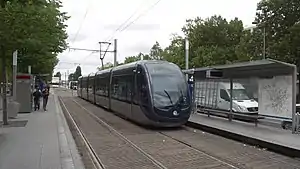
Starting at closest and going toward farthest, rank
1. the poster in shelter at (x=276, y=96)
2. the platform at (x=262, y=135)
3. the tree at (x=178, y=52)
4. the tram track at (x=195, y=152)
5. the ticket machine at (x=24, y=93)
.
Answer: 1. the tram track at (x=195, y=152)
2. the platform at (x=262, y=135)
3. the poster in shelter at (x=276, y=96)
4. the ticket machine at (x=24, y=93)
5. the tree at (x=178, y=52)

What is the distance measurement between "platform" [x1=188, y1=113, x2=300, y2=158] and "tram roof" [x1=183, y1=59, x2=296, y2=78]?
1.96m

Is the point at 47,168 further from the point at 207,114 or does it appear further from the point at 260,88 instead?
the point at 207,114

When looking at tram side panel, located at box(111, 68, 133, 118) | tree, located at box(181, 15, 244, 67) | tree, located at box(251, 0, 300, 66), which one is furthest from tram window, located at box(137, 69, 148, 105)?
tree, located at box(181, 15, 244, 67)

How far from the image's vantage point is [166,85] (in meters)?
17.7

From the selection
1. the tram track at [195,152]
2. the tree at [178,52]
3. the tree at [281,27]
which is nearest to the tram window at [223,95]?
the tram track at [195,152]

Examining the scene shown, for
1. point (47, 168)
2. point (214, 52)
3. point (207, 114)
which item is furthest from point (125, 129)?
point (214, 52)

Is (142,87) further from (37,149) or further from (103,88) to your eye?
(103,88)

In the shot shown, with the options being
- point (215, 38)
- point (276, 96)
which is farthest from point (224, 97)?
point (215, 38)

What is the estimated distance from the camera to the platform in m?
11.8

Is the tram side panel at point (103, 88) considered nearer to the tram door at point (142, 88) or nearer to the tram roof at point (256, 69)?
the tram door at point (142, 88)

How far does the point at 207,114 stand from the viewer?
22.5 meters

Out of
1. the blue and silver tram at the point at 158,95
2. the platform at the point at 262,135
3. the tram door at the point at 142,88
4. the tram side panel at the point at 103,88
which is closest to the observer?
the platform at the point at 262,135

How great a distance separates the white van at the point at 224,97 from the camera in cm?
2117

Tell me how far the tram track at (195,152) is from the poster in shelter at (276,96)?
2438 mm
